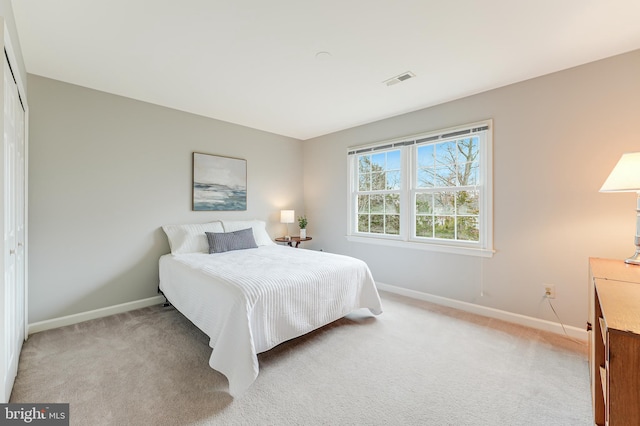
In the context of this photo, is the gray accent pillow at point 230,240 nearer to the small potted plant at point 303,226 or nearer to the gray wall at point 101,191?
the gray wall at point 101,191

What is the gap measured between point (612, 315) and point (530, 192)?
2.05 m

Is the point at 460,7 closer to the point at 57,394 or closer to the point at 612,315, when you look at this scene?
the point at 612,315

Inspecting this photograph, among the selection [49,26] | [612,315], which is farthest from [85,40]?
[612,315]

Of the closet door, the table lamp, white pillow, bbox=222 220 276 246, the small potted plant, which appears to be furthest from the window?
the closet door

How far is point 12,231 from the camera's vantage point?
1778 mm

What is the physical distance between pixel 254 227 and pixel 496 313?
3146 mm

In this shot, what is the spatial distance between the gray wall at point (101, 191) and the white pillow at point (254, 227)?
0.30m

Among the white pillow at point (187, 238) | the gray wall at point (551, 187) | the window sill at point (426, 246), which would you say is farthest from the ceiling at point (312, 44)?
the window sill at point (426, 246)

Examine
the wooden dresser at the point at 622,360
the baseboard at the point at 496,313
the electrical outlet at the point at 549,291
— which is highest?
the wooden dresser at the point at 622,360

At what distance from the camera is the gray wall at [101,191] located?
8.44ft

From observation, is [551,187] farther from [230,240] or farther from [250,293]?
[230,240]

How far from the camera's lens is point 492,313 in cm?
283

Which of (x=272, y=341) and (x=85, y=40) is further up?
(x=85, y=40)

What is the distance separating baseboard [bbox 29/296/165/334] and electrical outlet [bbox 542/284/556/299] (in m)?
4.17
